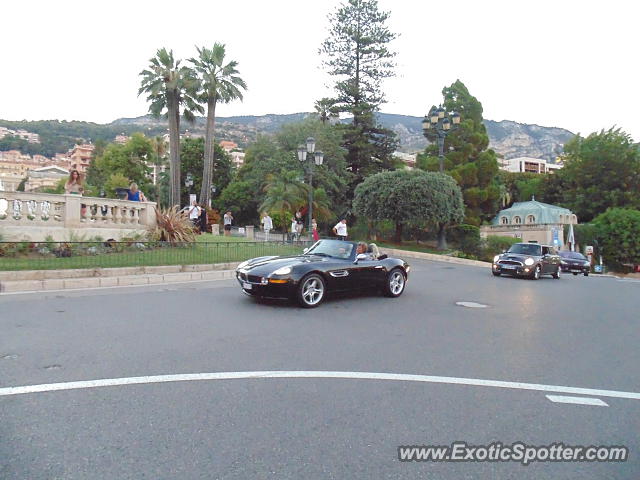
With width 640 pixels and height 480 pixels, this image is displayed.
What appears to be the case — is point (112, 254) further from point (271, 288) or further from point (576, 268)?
point (576, 268)

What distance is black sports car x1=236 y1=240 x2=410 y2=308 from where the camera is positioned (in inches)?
339

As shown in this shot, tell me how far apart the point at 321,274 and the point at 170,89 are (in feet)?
102

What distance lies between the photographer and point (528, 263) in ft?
57.6

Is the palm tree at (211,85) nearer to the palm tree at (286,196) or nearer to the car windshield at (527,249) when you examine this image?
the palm tree at (286,196)

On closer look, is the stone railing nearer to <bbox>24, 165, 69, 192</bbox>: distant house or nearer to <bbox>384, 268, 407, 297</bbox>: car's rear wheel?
<bbox>384, 268, 407, 297</bbox>: car's rear wheel

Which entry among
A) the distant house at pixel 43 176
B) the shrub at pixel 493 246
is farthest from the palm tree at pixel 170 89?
Result: the distant house at pixel 43 176

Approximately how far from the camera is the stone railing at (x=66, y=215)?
46.2ft

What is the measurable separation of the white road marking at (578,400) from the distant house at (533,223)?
4937 cm

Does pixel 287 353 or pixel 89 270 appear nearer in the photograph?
pixel 287 353

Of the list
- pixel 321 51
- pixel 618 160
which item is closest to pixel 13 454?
pixel 321 51

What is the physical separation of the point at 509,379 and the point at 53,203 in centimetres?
1466

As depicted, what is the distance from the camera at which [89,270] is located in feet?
39.0

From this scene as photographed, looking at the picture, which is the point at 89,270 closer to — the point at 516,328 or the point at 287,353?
the point at 287,353

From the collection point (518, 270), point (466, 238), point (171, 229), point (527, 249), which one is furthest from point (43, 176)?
point (518, 270)
